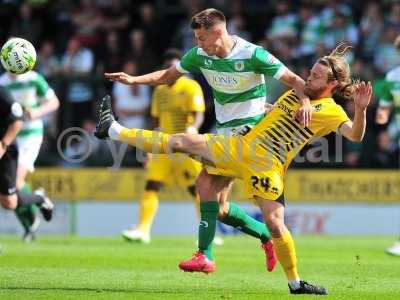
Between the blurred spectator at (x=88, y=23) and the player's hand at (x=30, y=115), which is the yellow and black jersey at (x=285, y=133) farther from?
the blurred spectator at (x=88, y=23)

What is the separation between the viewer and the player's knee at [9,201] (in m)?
12.9

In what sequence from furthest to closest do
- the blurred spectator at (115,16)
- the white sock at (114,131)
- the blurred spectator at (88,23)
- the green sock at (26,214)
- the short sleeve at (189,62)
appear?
1. the blurred spectator at (115,16)
2. the blurred spectator at (88,23)
3. the green sock at (26,214)
4. the short sleeve at (189,62)
5. the white sock at (114,131)

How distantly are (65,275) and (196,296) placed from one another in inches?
78.3

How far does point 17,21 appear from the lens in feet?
70.2

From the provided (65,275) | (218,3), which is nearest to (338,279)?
(65,275)

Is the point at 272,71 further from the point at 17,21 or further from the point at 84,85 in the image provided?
the point at 17,21

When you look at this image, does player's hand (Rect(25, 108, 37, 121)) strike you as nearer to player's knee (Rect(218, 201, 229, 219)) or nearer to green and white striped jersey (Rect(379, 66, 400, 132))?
player's knee (Rect(218, 201, 229, 219))

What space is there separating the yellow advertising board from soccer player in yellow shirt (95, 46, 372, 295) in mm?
8848

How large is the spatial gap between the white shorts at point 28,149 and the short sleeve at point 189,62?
4645 mm

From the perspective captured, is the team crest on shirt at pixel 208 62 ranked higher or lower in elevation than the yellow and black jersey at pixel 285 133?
higher

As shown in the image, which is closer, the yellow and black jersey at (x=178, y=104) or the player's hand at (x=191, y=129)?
the player's hand at (x=191, y=129)

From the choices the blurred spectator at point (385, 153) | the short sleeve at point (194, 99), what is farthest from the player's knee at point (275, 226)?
the blurred spectator at point (385, 153)

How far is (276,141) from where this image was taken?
909 centimetres

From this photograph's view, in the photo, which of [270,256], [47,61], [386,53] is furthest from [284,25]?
[270,256]
